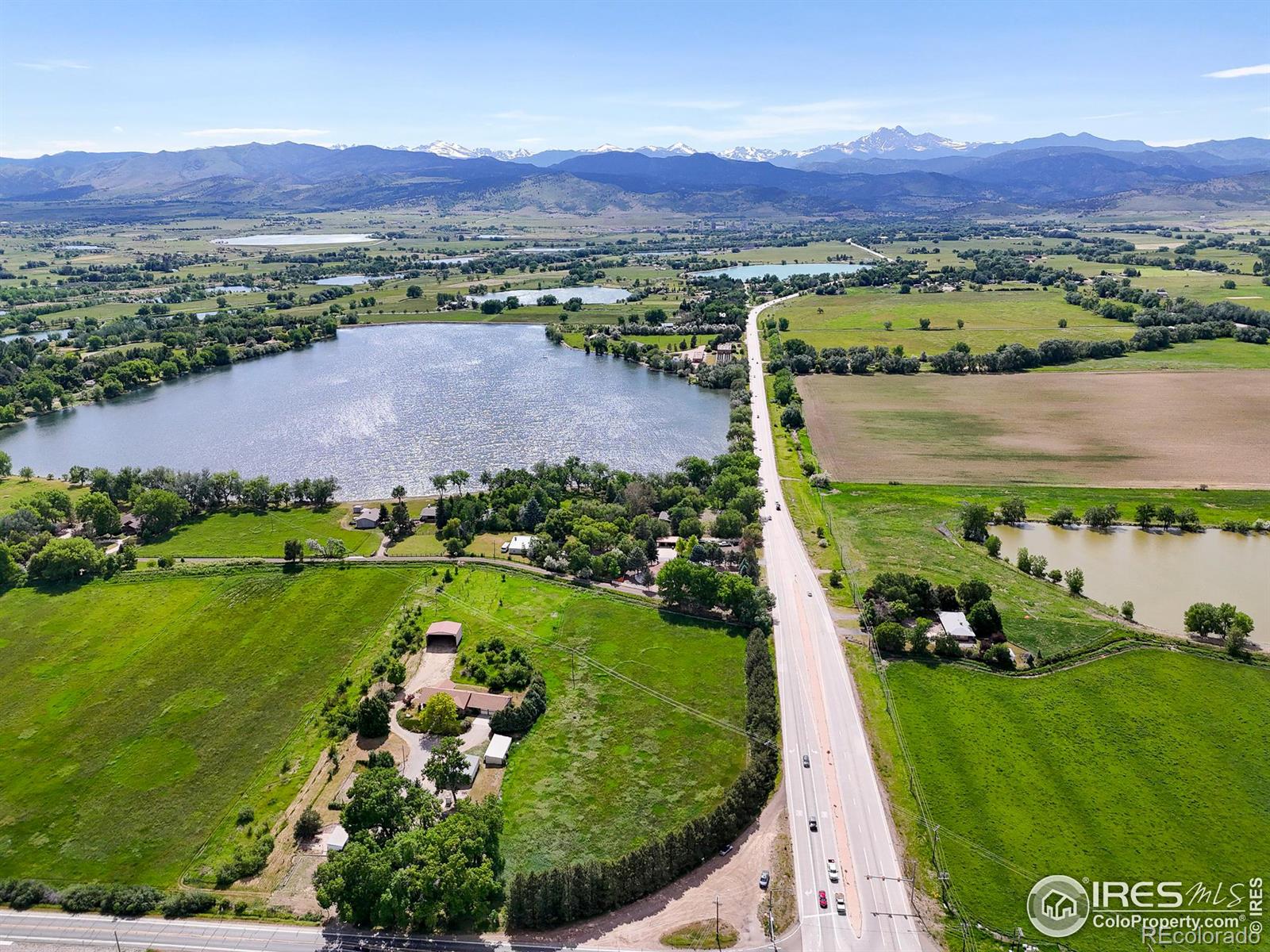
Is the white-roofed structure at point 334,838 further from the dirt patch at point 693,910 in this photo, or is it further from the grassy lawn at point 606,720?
the dirt patch at point 693,910

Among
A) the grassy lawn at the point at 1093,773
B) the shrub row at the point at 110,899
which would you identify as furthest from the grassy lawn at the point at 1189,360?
the shrub row at the point at 110,899

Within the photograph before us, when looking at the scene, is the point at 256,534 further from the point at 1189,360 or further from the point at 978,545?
the point at 1189,360

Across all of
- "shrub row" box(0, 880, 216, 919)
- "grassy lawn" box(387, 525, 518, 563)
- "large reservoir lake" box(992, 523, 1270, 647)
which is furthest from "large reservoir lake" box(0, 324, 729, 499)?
"shrub row" box(0, 880, 216, 919)

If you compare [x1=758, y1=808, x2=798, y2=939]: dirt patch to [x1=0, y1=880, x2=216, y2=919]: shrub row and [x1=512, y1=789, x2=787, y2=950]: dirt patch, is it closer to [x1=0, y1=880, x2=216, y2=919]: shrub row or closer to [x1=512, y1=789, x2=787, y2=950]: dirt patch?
[x1=512, y1=789, x2=787, y2=950]: dirt patch

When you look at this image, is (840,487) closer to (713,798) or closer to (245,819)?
(713,798)

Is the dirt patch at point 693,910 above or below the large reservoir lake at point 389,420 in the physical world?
below
